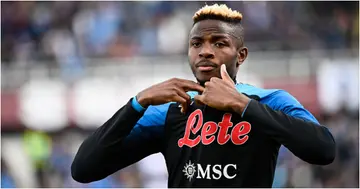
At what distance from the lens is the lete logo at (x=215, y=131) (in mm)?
4023

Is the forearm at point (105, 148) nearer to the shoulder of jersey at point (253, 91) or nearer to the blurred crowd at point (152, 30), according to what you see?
the shoulder of jersey at point (253, 91)

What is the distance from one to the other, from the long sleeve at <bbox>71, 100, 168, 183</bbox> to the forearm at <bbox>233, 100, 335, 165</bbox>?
21.1 inches

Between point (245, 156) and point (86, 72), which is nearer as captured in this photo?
point (245, 156)

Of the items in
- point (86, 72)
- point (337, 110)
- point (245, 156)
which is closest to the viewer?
point (245, 156)

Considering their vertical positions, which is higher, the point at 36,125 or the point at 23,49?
the point at 23,49

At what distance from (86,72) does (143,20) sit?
1292mm

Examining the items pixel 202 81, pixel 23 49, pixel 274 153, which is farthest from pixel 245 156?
pixel 23 49

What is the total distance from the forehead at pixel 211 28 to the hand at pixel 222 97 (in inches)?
11.4

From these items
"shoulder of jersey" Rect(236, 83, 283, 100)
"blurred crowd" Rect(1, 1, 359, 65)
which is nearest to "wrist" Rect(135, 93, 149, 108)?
"shoulder of jersey" Rect(236, 83, 283, 100)

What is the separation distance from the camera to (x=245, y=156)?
401cm

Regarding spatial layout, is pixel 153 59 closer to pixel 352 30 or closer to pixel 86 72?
pixel 86 72

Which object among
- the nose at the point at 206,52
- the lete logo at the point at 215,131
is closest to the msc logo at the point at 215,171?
the lete logo at the point at 215,131

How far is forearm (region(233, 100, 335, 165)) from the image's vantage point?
3.81m

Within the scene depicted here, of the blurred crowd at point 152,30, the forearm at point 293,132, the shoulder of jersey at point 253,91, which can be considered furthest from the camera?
the blurred crowd at point 152,30
